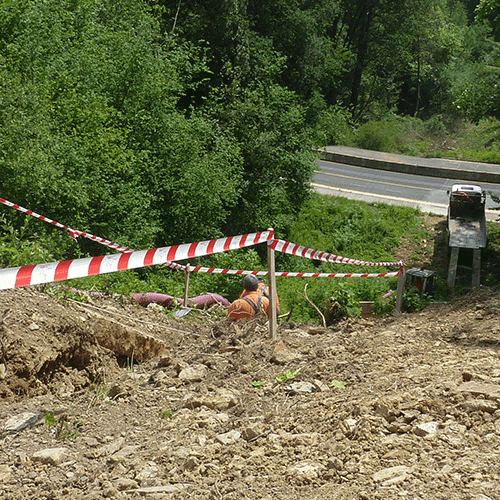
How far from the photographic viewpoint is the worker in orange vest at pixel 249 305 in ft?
23.8

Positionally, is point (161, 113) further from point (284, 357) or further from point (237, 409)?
point (237, 409)

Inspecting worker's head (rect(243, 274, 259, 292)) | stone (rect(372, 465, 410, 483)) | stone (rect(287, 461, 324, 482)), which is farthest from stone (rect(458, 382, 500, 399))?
worker's head (rect(243, 274, 259, 292))

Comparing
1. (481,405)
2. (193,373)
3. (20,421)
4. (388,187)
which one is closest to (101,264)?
(193,373)

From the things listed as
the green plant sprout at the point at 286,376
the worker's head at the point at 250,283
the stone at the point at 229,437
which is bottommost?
the stone at the point at 229,437

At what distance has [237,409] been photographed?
187 inches

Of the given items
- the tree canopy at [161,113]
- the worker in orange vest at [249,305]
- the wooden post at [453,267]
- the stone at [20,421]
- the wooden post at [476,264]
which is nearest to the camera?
the stone at [20,421]

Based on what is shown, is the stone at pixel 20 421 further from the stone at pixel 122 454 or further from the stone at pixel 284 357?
the stone at pixel 284 357

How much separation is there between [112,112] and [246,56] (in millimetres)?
8478

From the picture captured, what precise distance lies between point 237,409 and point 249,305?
2.60 m

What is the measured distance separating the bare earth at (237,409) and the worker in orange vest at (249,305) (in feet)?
1.71

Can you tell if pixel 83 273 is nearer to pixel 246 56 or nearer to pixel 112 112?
pixel 112 112

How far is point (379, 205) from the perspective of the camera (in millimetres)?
24078

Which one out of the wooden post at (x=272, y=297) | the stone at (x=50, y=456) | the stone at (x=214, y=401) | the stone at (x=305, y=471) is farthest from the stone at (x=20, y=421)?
the wooden post at (x=272, y=297)

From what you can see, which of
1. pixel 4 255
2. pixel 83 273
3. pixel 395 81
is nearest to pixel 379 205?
pixel 4 255
